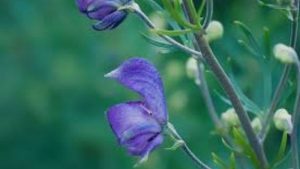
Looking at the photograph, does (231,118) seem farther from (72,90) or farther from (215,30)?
(72,90)

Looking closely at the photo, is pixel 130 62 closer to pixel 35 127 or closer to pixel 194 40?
pixel 194 40

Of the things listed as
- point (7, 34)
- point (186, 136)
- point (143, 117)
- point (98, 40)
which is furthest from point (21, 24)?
point (143, 117)

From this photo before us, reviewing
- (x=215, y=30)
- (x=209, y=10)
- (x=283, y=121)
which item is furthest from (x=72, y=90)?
(x=209, y=10)

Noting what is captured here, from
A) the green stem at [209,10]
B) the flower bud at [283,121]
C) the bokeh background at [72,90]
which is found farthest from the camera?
the bokeh background at [72,90]

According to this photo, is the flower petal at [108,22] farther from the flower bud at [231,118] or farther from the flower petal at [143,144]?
the flower bud at [231,118]

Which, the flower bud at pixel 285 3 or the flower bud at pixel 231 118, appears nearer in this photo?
the flower bud at pixel 285 3

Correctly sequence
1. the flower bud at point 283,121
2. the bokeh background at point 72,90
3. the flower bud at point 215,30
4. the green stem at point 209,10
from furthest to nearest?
the bokeh background at point 72,90 < the flower bud at point 215,30 < the flower bud at point 283,121 < the green stem at point 209,10

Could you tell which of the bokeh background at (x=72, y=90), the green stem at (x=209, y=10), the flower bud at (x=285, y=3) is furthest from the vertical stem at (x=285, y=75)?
the bokeh background at (x=72, y=90)
